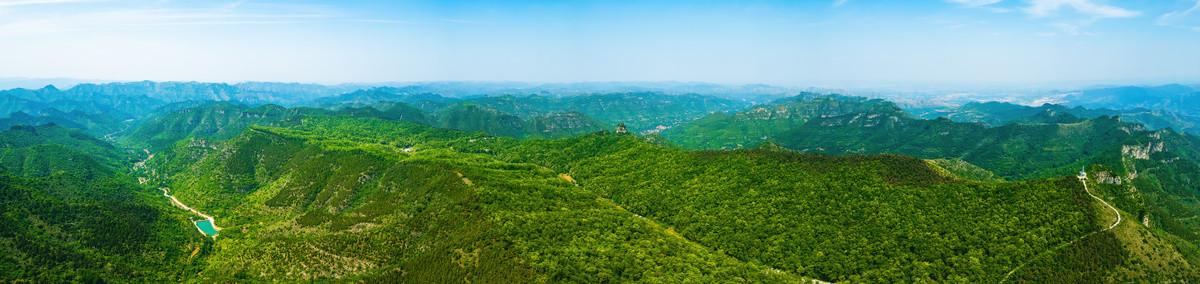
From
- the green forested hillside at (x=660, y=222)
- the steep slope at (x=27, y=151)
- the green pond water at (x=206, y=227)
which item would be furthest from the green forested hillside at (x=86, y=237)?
A: the steep slope at (x=27, y=151)

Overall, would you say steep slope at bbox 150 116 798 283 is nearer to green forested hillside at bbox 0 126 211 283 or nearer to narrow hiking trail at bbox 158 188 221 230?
narrow hiking trail at bbox 158 188 221 230

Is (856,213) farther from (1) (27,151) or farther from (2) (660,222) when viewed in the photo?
(1) (27,151)

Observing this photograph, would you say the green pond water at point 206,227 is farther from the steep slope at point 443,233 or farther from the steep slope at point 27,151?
the steep slope at point 27,151

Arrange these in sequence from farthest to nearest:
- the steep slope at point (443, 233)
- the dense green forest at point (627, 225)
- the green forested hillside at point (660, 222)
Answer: the green forested hillside at point (660, 222), the steep slope at point (443, 233), the dense green forest at point (627, 225)

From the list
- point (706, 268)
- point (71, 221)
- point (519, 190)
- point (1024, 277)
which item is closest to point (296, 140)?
point (71, 221)

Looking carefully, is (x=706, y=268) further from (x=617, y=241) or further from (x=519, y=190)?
(x=519, y=190)

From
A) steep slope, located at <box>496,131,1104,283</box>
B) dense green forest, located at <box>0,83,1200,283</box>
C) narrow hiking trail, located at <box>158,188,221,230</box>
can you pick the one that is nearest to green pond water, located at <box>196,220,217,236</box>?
narrow hiking trail, located at <box>158,188,221,230</box>

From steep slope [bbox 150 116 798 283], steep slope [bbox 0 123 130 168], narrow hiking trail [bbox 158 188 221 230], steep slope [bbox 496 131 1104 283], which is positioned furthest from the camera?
steep slope [bbox 0 123 130 168]

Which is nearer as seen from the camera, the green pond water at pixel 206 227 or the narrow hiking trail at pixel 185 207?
the green pond water at pixel 206 227

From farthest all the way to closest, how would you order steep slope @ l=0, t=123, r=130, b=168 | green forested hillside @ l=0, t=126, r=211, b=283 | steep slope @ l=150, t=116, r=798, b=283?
steep slope @ l=0, t=123, r=130, b=168
green forested hillside @ l=0, t=126, r=211, b=283
steep slope @ l=150, t=116, r=798, b=283
